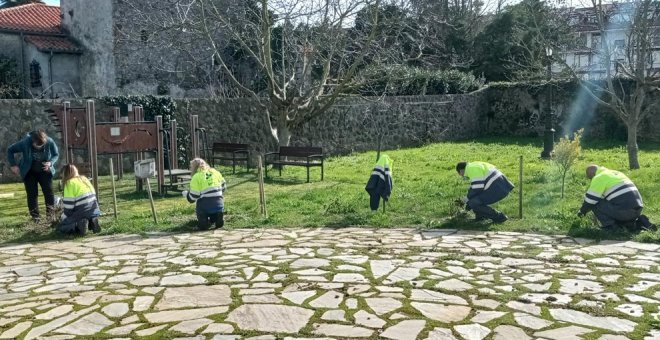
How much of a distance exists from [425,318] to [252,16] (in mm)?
14826

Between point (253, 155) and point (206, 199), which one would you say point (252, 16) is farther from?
point (206, 199)

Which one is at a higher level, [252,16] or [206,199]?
[252,16]

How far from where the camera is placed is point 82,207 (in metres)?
9.61

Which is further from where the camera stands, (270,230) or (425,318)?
(270,230)

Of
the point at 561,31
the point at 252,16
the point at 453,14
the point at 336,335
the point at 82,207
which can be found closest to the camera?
the point at 336,335

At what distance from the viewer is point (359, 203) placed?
11750 millimetres

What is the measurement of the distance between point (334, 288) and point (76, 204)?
5031 millimetres

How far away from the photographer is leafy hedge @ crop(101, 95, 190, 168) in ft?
60.5

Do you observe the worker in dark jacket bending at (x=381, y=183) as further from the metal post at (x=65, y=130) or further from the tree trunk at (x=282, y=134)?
the tree trunk at (x=282, y=134)

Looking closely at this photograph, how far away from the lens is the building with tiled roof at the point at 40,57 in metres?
28.4

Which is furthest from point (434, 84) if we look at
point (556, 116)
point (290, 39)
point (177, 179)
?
point (177, 179)

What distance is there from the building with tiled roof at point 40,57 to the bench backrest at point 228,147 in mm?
11900

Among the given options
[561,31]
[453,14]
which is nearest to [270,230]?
[561,31]

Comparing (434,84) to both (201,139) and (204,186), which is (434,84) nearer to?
(201,139)
